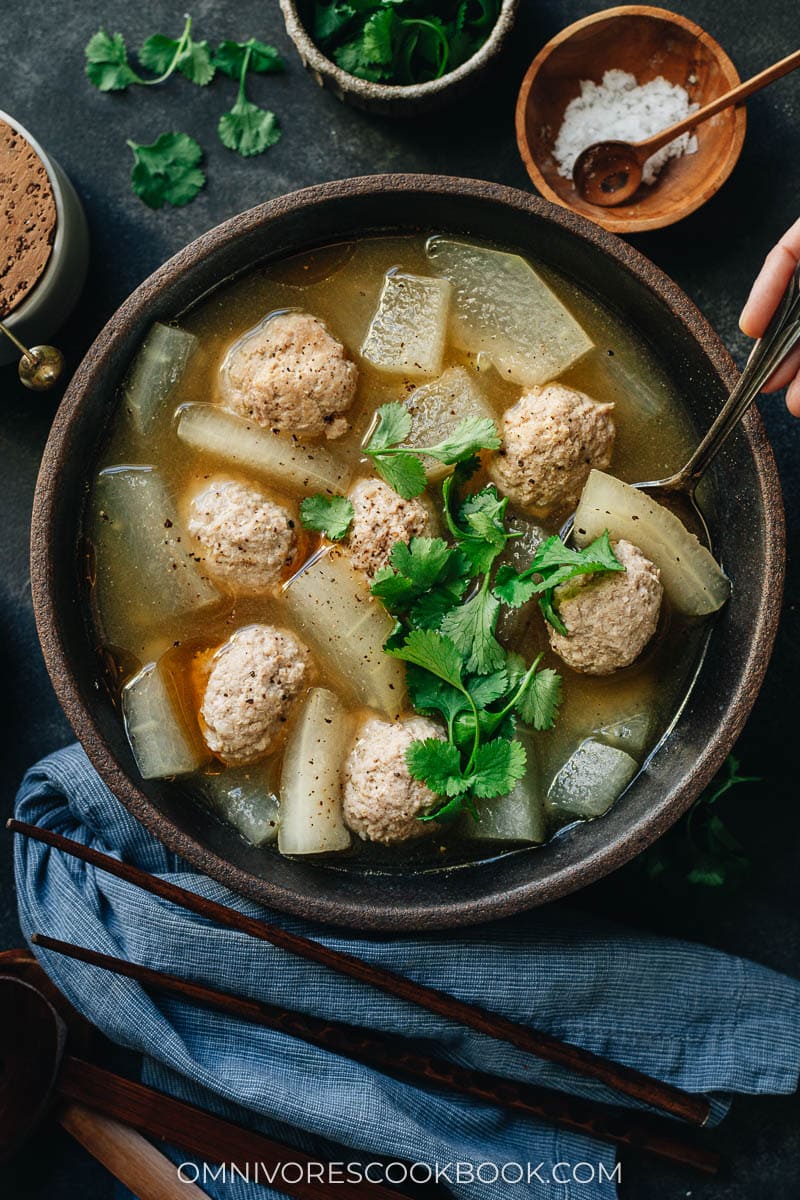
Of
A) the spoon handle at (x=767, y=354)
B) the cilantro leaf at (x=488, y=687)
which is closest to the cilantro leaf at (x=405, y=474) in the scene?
the cilantro leaf at (x=488, y=687)

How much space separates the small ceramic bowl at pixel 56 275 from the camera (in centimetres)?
284

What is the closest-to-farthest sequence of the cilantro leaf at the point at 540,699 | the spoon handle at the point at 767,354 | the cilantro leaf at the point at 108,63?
the spoon handle at the point at 767,354 < the cilantro leaf at the point at 540,699 < the cilantro leaf at the point at 108,63

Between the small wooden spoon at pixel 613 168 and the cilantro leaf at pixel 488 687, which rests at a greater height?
the small wooden spoon at pixel 613 168

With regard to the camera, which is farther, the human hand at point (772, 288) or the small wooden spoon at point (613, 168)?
the small wooden spoon at point (613, 168)

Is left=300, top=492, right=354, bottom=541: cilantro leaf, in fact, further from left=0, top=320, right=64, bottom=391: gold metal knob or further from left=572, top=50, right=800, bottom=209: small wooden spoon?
left=572, top=50, right=800, bottom=209: small wooden spoon

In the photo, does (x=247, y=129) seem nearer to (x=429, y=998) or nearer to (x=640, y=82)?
(x=640, y=82)

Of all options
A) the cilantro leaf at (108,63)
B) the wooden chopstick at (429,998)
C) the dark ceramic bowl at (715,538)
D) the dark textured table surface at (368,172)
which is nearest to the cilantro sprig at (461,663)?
the dark ceramic bowl at (715,538)

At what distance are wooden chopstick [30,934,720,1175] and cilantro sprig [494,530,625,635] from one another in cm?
130

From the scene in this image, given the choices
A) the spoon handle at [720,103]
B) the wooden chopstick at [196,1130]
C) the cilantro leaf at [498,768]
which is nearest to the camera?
the cilantro leaf at [498,768]

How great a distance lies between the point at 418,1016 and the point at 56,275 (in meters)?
2.29

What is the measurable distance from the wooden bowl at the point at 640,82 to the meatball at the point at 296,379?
836mm

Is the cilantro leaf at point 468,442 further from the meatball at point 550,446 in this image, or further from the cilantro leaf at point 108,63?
the cilantro leaf at point 108,63

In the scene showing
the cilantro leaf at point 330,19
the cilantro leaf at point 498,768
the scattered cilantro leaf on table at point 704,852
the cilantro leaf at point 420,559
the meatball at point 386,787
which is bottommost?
the scattered cilantro leaf on table at point 704,852

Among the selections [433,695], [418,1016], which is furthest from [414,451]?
[418,1016]
